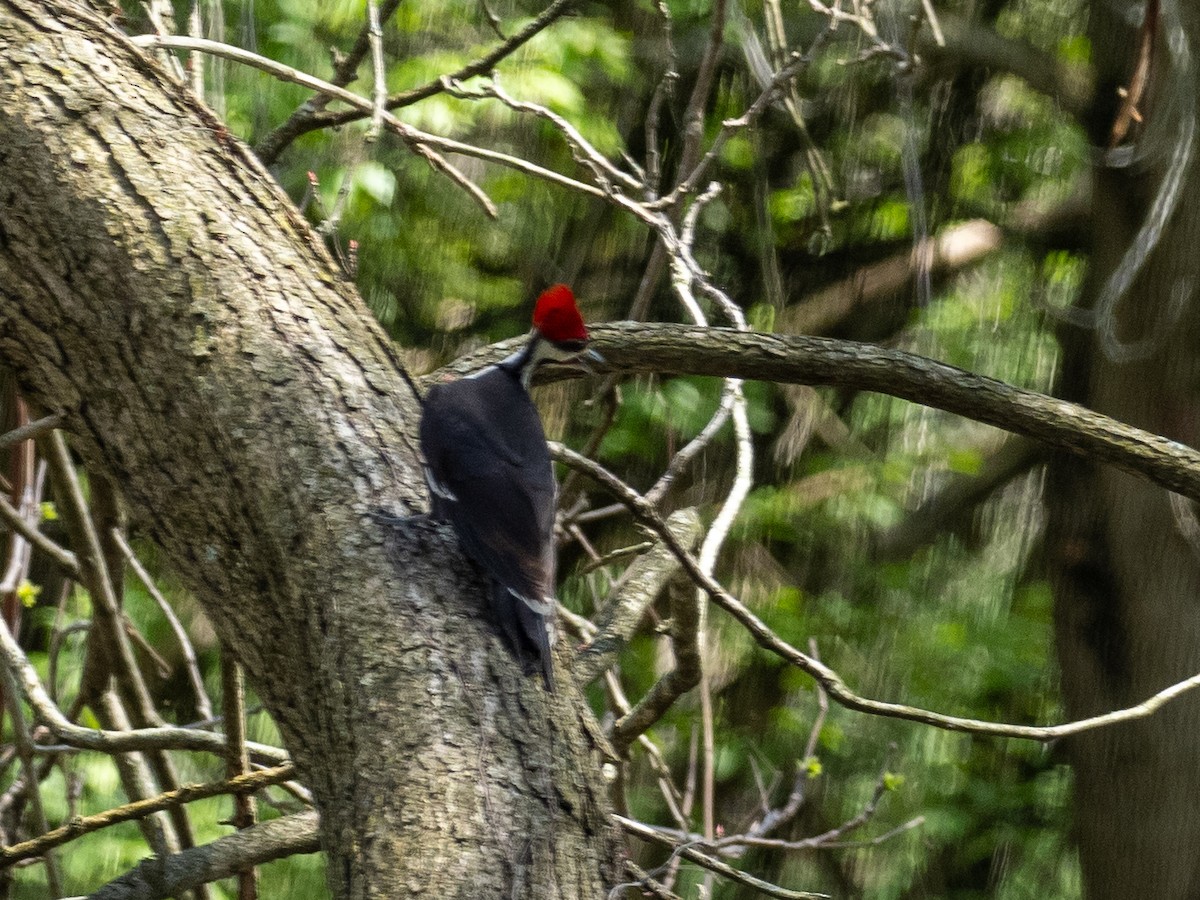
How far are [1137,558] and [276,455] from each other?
4.38 meters

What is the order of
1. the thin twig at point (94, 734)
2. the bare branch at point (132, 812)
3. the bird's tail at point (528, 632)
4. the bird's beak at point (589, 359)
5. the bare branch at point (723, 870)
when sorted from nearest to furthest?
the bird's tail at point (528, 632) < the bare branch at point (723, 870) < the bare branch at point (132, 812) < the thin twig at point (94, 734) < the bird's beak at point (589, 359)

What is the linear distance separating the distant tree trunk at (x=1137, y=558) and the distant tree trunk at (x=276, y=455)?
12.6ft

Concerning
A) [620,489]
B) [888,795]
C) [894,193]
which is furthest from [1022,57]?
[620,489]

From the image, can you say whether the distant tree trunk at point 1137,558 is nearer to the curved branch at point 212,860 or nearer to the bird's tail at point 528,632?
the bird's tail at point 528,632

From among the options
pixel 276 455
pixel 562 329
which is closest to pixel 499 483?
pixel 562 329

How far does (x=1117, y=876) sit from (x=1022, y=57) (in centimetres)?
346

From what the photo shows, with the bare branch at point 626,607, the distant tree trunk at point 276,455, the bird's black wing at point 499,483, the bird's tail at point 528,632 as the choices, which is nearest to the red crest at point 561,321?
the bird's black wing at point 499,483

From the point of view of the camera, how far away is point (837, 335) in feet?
19.2

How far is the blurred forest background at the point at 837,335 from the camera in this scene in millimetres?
5086

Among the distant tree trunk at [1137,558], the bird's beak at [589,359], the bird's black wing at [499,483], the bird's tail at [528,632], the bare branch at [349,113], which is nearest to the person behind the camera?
the bird's tail at [528,632]

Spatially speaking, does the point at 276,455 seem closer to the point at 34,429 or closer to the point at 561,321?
the point at 34,429

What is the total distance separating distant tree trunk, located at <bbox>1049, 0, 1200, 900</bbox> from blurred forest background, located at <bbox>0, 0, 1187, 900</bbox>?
24 cm

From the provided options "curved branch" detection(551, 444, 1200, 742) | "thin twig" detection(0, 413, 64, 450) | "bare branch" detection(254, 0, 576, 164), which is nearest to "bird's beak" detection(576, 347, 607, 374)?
"curved branch" detection(551, 444, 1200, 742)

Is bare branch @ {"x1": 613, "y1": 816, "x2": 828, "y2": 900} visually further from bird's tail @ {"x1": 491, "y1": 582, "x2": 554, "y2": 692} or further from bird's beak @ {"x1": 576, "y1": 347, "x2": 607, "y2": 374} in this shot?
bird's beak @ {"x1": 576, "y1": 347, "x2": 607, "y2": 374}
